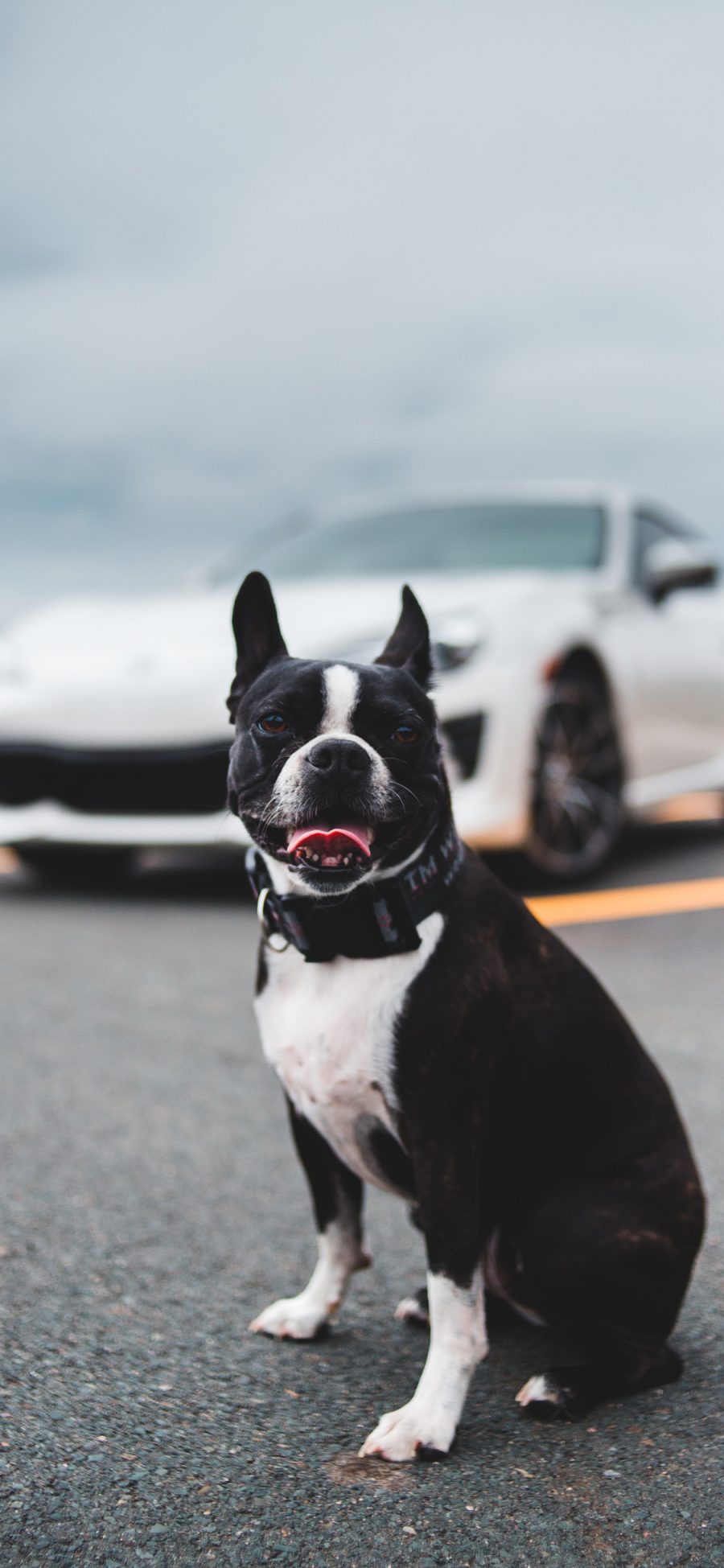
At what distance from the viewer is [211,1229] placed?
2689mm

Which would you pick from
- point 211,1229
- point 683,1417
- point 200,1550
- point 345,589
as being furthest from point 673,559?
point 200,1550

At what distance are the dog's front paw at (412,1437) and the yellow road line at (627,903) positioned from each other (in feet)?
11.6

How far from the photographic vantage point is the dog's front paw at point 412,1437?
6.15ft

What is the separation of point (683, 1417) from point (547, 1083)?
481mm

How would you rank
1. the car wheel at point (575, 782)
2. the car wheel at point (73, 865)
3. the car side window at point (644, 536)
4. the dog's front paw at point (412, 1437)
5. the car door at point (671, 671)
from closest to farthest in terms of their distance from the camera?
1. the dog's front paw at point (412, 1437)
2. the car wheel at point (575, 782)
3. the car wheel at point (73, 865)
4. the car door at point (671, 671)
5. the car side window at point (644, 536)

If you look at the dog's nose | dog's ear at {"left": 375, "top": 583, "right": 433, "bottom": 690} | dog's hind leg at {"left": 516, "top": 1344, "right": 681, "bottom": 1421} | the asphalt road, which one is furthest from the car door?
the dog's nose

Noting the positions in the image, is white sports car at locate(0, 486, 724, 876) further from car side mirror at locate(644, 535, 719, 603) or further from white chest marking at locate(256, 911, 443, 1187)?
white chest marking at locate(256, 911, 443, 1187)

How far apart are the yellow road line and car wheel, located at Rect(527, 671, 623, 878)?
0.42ft

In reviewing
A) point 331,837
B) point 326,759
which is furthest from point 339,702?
point 331,837

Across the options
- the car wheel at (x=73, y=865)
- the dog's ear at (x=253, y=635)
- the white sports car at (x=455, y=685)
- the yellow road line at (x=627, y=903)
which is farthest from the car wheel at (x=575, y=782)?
the dog's ear at (x=253, y=635)

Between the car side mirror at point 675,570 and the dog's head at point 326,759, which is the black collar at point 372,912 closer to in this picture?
the dog's head at point 326,759

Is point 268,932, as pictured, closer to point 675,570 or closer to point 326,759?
point 326,759

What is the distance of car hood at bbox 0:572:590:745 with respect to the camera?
5426 mm

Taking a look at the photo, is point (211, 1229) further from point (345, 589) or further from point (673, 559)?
point (673, 559)
